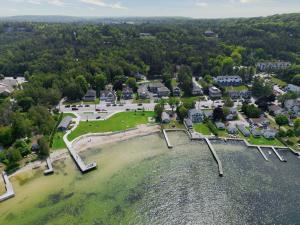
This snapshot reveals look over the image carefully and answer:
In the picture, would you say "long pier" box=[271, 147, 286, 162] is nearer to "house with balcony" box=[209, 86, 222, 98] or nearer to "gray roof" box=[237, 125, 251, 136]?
"gray roof" box=[237, 125, 251, 136]

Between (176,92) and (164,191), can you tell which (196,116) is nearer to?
(176,92)

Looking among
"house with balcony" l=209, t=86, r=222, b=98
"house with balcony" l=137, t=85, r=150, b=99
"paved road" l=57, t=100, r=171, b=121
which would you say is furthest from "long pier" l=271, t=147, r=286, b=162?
"house with balcony" l=137, t=85, r=150, b=99

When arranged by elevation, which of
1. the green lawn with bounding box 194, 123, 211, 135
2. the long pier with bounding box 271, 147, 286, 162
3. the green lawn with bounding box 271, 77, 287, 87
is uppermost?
the long pier with bounding box 271, 147, 286, 162

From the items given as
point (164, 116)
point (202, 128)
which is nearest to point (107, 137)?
point (164, 116)

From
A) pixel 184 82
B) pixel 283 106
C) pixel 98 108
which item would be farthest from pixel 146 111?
pixel 283 106

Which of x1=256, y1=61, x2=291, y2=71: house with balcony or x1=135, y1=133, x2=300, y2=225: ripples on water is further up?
x1=135, y1=133, x2=300, y2=225: ripples on water
